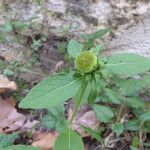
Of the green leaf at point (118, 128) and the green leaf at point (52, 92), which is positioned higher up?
the green leaf at point (52, 92)

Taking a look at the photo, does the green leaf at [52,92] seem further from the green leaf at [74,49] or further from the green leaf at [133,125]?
the green leaf at [133,125]

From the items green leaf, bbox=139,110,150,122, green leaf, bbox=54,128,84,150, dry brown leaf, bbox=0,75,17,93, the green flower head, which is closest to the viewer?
the green flower head

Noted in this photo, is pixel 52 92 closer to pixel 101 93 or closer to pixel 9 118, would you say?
pixel 101 93

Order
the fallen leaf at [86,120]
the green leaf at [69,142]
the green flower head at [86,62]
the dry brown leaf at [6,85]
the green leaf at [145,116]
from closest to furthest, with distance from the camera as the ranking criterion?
the green flower head at [86,62]
the green leaf at [69,142]
the green leaf at [145,116]
the fallen leaf at [86,120]
the dry brown leaf at [6,85]

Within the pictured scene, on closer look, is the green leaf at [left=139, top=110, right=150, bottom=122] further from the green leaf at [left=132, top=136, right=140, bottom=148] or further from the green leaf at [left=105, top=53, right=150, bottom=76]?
the green leaf at [left=105, top=53, right=150, bottom=76]

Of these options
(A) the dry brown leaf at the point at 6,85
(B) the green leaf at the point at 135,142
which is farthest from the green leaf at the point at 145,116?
(A) the dry brown leaf at the point at 6,85

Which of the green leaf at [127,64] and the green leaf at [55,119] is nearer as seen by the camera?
the green leaf at [127,64]

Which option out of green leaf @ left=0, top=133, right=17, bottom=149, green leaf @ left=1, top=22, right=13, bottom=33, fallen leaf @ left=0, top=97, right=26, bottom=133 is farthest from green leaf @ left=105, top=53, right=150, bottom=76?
green leaf @ left=1, top=22, right=13, bottom=33
